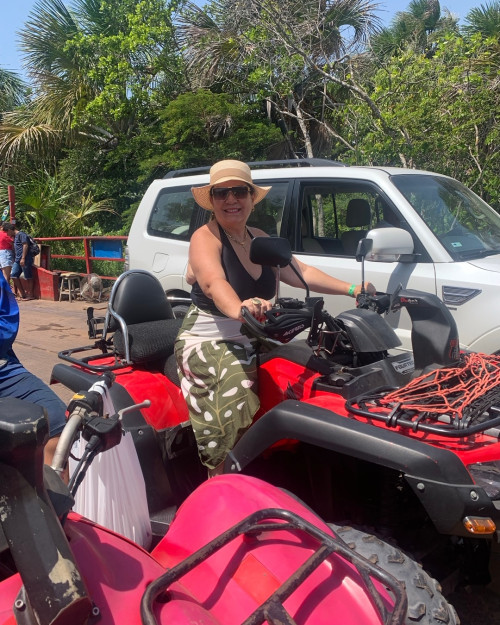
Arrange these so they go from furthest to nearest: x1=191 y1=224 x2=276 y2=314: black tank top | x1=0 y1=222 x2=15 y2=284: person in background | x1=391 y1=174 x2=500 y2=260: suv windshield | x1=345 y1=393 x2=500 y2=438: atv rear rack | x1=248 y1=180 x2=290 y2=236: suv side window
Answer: x1=0 y1=222 x2=15 y2=284: person in background → x1=248 y1=180 x2=290 y2=236: suv side window → x1=391 y1=174 x2=500 y2=260: suv windshield → x1=191 y1=224 x2=276 y2=314: black tank top → x1=345 y1=393 x2=500 y2=438: atv rear rack

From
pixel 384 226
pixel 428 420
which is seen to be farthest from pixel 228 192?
pixel 384 226

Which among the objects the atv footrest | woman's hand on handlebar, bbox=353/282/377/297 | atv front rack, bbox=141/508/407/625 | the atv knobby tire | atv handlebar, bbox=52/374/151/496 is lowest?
the atv footrest

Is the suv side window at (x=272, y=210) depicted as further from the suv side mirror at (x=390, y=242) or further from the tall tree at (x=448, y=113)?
the tall tree at (x=448, y=113)

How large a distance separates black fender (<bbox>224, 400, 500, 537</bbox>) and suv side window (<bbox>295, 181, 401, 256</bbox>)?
327 cm

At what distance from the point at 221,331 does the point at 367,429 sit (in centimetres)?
103

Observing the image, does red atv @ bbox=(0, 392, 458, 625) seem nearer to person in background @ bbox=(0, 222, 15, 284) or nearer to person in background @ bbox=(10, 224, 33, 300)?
person in background @ bbox=(0, 222, 15, 284)

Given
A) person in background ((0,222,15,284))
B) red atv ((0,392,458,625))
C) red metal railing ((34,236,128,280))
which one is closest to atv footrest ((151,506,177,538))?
red atv ((0,392,458,625))

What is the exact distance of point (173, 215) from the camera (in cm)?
665

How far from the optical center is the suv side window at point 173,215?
641cm

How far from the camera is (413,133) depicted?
8.19 meters

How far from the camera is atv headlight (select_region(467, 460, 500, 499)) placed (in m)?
1.84

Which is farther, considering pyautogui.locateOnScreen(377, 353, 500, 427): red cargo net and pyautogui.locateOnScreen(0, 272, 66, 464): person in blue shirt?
pyautogui.locateOnScreen(0, 272, 66, 464): person in blue shirt

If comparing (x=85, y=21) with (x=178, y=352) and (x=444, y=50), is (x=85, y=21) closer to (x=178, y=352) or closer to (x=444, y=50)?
(x=444, y=50)

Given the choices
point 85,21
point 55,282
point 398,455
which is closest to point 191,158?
point 55,282
